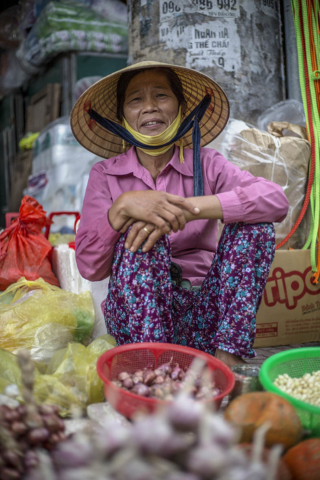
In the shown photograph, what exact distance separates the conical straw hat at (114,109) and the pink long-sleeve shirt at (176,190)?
0.66ft

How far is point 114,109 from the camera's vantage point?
205 centimetres

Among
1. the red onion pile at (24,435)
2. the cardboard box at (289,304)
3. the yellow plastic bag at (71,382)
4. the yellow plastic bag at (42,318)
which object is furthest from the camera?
the cardboard box at (289,304)

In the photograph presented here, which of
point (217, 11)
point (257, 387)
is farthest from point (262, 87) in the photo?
point (257, 387)

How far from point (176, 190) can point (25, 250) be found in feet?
3.45

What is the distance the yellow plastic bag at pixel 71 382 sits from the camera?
1.23 m

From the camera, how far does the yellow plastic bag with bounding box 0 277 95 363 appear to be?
1762 mm

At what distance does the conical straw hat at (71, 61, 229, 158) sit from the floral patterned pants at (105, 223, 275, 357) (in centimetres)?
66

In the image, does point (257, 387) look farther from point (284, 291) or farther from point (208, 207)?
point (284, 291)

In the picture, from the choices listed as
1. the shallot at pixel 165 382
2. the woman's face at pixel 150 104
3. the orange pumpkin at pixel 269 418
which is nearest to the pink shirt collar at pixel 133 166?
the woman's face at pixel 150 104

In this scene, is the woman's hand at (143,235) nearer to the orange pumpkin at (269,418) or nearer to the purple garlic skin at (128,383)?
the purple garlic skin at (128,383)

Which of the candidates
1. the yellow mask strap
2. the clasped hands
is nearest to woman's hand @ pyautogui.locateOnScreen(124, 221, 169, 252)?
the clasped hands

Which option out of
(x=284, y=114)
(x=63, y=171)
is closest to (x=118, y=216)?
(x=284, y=114)

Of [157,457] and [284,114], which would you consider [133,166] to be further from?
[284,114]

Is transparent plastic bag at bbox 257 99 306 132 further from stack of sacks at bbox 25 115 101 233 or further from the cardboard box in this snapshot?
stack of sacks at bbox 25 115 101 233
